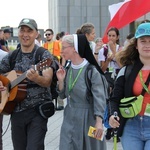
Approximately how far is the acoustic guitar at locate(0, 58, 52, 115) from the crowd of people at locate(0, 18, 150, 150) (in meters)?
0.01

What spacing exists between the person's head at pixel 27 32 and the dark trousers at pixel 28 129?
2.37ft

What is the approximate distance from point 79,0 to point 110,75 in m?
17.1

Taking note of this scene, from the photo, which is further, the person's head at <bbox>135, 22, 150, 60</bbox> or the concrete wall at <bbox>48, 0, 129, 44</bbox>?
the concrete wall at <bbox>48, 0, 129, 44</bbox>

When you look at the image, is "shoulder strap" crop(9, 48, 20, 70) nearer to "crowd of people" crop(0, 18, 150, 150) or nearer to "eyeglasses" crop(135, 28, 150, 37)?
"crowd of people" crop(0, 18, 150, 150)

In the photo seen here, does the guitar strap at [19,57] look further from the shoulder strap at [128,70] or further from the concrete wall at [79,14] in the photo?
the concrete wall at [79,14]

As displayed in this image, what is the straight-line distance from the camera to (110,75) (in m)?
7.59

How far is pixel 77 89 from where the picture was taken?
445 cm

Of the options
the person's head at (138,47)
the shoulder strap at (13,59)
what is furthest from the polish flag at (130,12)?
the person's head at (138,47)

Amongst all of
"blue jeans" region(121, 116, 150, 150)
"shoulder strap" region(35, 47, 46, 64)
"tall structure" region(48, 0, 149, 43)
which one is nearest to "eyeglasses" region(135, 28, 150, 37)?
"blue jeans" region(121, 116, 150, 150)

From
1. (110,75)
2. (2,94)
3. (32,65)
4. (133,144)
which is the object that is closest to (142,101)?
(133,144)

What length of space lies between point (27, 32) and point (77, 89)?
0.87 metres

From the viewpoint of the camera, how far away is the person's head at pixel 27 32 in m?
4.74

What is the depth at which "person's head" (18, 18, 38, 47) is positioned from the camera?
15.6ft

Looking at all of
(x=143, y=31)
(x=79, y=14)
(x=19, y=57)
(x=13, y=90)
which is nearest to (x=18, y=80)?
(x=13, y=90)
